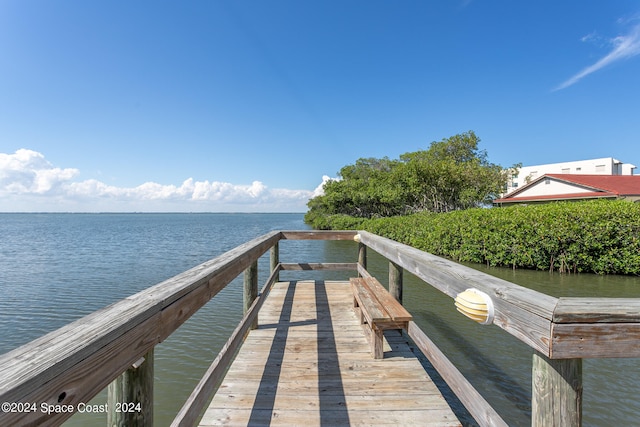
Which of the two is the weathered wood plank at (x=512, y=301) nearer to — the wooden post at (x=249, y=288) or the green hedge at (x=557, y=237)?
the wooden post at (x=249, y=288)

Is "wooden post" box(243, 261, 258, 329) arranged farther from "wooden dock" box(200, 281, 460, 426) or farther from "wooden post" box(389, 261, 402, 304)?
"wooden post" box(389, 261, 402, 304)

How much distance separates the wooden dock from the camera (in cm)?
215

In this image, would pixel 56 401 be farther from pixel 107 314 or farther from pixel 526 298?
pixel 526 298

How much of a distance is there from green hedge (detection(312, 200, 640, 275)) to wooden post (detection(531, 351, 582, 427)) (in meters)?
11.5

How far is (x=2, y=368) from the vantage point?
65 cm

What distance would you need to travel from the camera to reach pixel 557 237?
10297 millimetres

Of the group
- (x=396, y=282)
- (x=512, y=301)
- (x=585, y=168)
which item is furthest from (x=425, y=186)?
(x=585, y=168)

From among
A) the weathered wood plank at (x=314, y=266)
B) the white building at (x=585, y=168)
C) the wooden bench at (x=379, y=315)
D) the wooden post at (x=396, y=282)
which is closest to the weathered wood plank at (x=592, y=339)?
the wooden bench at (x=379, y=315)

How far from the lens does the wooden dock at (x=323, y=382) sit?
215 centimetres

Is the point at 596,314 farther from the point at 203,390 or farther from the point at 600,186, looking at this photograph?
the point at 600,186

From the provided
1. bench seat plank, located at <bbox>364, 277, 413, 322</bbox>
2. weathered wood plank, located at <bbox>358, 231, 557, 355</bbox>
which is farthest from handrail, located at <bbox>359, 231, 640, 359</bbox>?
bench seat plank, located at <bbox>364, 277, 413, 322</bbox>

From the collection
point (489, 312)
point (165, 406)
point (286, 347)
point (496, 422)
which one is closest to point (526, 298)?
point (489, 312)

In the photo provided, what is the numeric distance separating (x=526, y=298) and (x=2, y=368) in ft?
4.85

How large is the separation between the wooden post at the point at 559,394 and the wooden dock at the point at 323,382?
1230 mm
